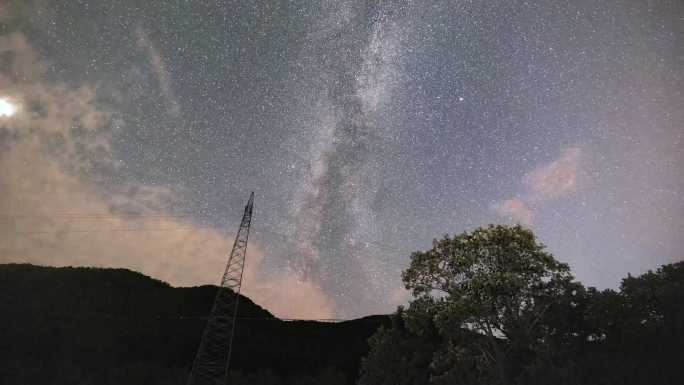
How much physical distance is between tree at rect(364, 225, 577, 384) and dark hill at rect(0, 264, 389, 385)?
3912 centimetres

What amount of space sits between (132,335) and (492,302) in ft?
215

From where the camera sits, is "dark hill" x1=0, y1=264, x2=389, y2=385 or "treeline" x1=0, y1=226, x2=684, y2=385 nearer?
"treeline" x1=0, y1=226, x2=684, y2=385

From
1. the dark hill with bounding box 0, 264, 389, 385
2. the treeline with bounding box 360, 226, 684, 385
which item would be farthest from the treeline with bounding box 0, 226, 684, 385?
the dark hill with bounding box 0, 264, 389, 385

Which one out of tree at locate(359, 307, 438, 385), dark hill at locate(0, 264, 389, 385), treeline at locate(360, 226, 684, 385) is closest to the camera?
treeline at locate(360, 226, 684, 385)

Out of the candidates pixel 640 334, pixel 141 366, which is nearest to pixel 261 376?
pixel 141 366

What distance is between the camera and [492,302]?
26.3m

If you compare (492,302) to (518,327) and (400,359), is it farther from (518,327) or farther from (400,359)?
(400,359)

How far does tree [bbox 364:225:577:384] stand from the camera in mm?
25594

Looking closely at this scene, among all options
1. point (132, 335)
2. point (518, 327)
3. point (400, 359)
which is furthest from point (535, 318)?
point (132, 335)

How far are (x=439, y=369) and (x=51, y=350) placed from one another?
181ft

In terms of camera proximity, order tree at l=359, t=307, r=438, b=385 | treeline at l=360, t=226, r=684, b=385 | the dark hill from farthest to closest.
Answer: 1. the dark hill
2. tree at l=359, t=307, r=438, b=385
3. treeline at l=360, t=226, r=684, b=385

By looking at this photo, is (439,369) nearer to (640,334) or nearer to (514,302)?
(514,302)

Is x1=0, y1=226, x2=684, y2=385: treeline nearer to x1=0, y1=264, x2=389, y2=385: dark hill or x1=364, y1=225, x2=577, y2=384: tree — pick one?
x1=364, y1=225, x2=577, y2=384: tree

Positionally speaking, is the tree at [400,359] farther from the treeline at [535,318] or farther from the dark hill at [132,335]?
the dark hill at [132,335]
